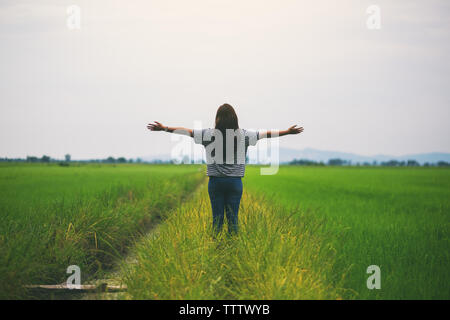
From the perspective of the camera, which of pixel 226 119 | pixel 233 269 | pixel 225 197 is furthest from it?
pixel 225 197

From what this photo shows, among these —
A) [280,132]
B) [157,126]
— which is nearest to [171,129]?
[157,126]

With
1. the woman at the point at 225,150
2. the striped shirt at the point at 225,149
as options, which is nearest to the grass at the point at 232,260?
the woman at the point at 225,150

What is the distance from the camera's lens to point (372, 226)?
6.43 metres

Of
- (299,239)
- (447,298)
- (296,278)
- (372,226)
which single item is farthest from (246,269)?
(372,226)

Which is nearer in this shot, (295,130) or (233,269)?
(233,269)

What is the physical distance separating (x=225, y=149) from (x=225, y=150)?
0.5 inches

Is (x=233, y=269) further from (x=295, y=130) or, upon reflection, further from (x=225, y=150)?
(x=295, y=130)

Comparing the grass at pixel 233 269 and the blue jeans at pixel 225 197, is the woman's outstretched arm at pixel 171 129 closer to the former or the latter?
the blue jeans at pixel 225 197

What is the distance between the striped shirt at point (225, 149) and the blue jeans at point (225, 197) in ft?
0.31

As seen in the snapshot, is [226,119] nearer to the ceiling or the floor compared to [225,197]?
nearer to the ceiling

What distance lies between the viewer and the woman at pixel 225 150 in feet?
12.6

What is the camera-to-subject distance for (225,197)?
4008 mm
